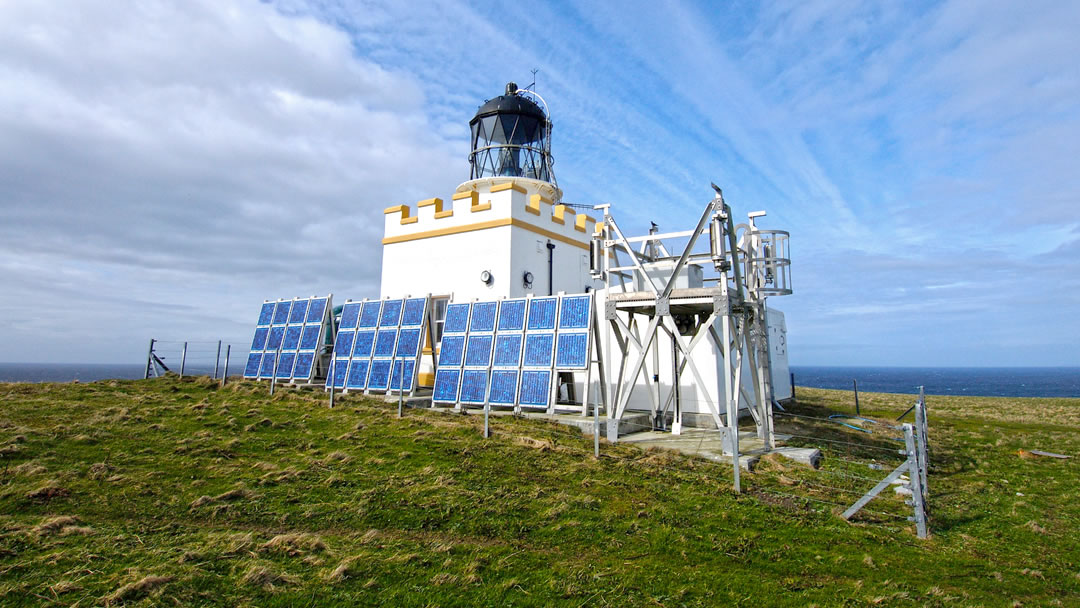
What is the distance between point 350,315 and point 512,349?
6.76m

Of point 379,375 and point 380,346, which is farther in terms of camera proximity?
point 380,346

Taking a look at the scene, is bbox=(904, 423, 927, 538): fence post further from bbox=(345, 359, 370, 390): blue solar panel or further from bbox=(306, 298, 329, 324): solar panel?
bbox=(306, 298, 329, 324): solar panel

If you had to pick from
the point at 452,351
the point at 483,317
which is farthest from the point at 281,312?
the point at 483,317

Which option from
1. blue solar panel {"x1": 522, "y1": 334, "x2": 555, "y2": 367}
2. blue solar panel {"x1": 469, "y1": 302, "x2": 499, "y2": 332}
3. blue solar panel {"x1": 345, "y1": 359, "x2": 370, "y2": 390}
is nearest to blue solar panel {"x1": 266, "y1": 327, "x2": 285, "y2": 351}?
blue solar panel {"x1": 345, "y1": 359, "x2": 370, "y2": 390}

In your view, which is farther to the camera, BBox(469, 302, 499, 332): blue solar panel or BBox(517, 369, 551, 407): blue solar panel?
BBox(469, 302, 499, 332): blue solar panel

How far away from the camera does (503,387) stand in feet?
44.2

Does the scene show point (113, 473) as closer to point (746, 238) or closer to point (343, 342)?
point (343, 342)

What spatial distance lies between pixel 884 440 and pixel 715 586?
11.1 m

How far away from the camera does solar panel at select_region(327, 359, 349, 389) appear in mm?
16547

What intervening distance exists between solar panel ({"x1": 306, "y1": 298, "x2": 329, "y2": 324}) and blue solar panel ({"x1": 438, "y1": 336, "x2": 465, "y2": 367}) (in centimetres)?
591

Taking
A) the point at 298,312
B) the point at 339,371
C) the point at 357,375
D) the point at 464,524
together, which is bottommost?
the point at 464,524

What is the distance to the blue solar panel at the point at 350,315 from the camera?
693 inches

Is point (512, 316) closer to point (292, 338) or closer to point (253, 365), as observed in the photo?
point (292, 338)

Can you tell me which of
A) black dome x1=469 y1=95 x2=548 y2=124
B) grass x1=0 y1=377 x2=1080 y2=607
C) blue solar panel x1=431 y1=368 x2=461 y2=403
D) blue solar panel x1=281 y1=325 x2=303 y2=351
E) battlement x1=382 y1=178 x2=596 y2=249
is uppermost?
black dome x1=469 y1=95 x2=548 y2=124
